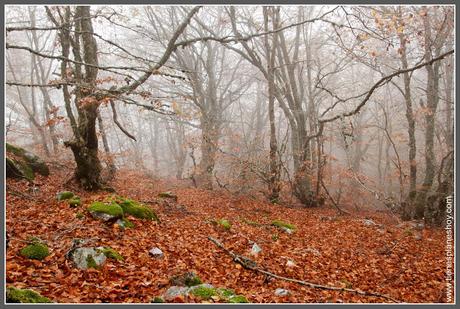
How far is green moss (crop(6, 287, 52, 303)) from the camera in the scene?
4086 mm

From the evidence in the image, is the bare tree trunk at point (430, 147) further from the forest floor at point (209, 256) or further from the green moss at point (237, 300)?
the green moss at point (237, 300)

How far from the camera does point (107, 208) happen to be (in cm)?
763

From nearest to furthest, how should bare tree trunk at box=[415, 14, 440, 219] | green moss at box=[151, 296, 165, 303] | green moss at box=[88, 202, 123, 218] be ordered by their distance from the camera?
green moss at box=[151, 296, 165, 303], green moss at box=[88, 202, 123, 218], bare tree trunk at box=[415, 14, 440, 219]

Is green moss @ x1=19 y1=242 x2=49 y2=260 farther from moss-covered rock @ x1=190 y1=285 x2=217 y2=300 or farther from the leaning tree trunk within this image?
the leaning tree trunk

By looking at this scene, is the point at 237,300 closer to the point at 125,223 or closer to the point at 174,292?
the point at 174,292

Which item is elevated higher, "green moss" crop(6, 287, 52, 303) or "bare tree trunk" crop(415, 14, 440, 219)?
"bare tree trunk" crop(415, 14, 440, 219)

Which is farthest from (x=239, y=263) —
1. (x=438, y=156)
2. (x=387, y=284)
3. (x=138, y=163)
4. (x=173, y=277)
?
(x=438, y=156)

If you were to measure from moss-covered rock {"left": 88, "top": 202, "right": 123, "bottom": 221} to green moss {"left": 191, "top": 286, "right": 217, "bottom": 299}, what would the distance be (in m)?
3.16

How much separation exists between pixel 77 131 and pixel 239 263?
6183 millimetres

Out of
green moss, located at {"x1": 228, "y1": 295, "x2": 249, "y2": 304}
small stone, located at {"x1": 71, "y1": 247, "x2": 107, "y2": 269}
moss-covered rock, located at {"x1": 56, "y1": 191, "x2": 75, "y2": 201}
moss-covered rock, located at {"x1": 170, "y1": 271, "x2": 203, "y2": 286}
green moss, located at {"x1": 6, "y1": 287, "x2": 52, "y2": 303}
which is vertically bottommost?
green moss, located at {"x1": 228, "y1": 295, "x2": 249, "y2": 304}

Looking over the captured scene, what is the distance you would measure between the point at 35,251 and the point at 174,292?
2361 mm

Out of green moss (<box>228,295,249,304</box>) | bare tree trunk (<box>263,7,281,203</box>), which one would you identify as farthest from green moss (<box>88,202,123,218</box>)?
bare tree trunk (<box>263,7,281,203</box>)

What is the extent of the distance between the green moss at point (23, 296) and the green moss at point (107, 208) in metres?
3.31

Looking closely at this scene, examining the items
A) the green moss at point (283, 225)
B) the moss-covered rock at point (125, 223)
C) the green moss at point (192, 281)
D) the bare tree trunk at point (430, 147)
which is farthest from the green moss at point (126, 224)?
the bare tree trunk at point (430, 147)
